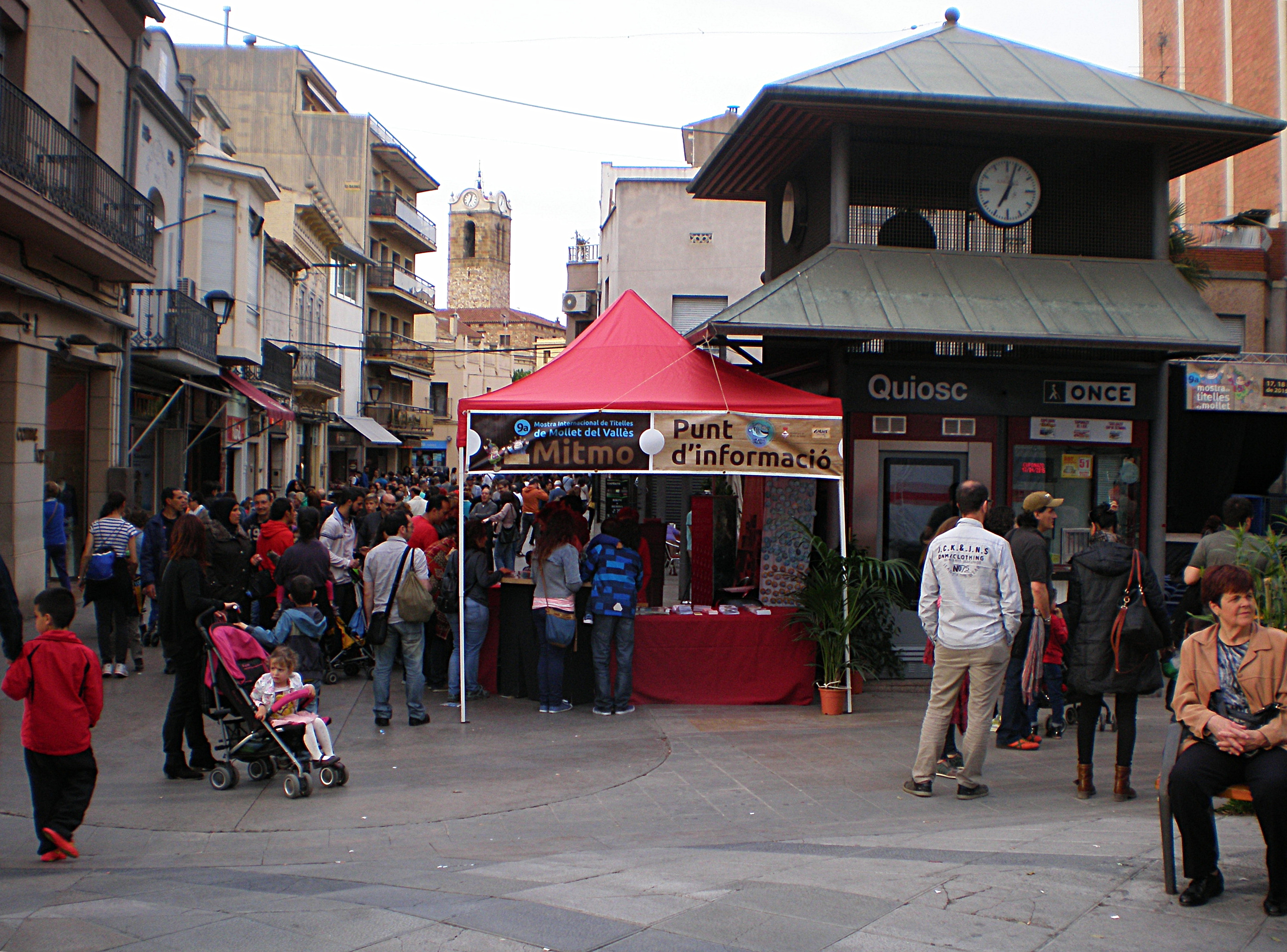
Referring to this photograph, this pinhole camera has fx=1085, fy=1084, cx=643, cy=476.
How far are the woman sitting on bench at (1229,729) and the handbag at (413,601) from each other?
5610mm

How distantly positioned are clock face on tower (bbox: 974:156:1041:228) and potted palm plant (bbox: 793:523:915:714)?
12.8ft

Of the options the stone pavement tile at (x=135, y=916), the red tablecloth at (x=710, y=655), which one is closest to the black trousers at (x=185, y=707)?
the stone pavement tile at (x=135, y=916)

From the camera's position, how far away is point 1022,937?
400 cm

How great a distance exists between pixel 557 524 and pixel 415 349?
42666 millimetres

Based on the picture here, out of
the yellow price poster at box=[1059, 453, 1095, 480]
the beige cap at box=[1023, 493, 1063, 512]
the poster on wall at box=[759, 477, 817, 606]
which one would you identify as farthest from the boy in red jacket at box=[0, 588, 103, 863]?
the yellow price poster at box=[1059, 453, 1095, 480]

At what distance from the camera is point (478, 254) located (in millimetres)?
108188

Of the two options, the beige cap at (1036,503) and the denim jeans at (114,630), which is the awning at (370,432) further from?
the beige cap at (1036,503)

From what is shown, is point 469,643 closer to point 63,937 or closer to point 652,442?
point 652,442

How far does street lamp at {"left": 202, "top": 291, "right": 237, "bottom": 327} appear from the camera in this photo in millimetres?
20641

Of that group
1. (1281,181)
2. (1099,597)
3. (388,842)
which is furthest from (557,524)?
(1281,181)

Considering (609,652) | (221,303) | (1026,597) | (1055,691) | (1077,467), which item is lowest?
(1055,691)

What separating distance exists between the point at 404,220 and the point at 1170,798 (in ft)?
153

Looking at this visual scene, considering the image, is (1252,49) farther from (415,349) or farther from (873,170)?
(415,349)

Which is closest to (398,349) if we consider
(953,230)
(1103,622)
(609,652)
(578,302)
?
(578,302)
